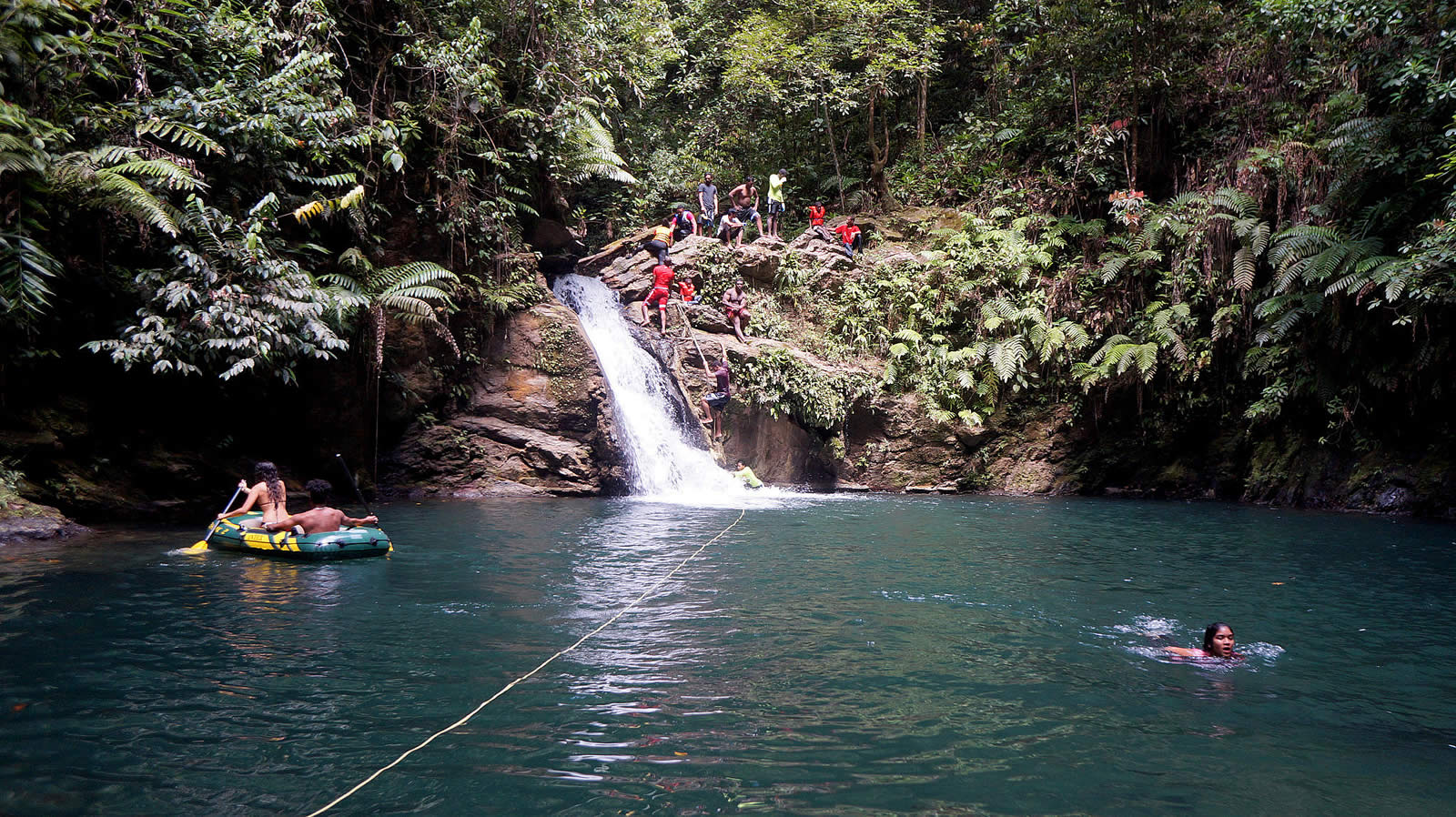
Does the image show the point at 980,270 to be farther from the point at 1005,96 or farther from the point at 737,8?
the point at 737,8

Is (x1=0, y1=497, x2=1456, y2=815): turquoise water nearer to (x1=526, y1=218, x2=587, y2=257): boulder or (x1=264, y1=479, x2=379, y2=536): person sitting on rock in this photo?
(x1=264, y1=479, x2=379, y2=536): person sitting on rock

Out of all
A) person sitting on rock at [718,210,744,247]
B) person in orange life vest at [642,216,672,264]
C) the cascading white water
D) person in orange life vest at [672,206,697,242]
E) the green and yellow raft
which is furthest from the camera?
person sitting on rock at [718,210,744,247]

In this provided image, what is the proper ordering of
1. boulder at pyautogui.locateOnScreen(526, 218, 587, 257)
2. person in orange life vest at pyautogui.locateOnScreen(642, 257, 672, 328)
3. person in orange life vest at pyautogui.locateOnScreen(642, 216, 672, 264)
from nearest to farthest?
person in orange life vest at pyautogui.locateOnScreen(642, 257, 672, 328) < person in orange life vest at pyautogui.locateOnScreen(642, 216, 672, 264) < boulder at pyautogui.locateOnScreen(526, 218, 587, 257)

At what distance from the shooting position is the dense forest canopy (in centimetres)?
1057

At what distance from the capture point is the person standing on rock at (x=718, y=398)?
58.4 ft

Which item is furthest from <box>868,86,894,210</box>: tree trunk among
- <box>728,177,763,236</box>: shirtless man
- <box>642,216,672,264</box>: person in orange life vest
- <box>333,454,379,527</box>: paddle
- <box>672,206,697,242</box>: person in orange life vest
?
<box>333,454,379,527</box>: paddle

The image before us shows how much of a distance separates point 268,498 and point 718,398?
9.40 metres

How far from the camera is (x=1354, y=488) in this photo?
49.5 feet

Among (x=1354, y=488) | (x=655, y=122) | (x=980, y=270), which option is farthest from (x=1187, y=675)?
(x=655, y=122)

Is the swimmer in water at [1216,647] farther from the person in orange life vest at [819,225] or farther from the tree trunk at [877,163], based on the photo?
the tree trunk at [877,163]

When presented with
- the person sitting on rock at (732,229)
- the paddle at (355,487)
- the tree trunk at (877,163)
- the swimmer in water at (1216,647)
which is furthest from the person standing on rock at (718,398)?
the swimmer in water at (1216,647)

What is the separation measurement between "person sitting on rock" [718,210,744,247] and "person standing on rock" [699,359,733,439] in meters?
4.73

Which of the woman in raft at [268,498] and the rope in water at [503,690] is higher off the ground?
the woman in raft at [268,498]

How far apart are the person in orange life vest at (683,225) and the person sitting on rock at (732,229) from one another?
30.5 inches
